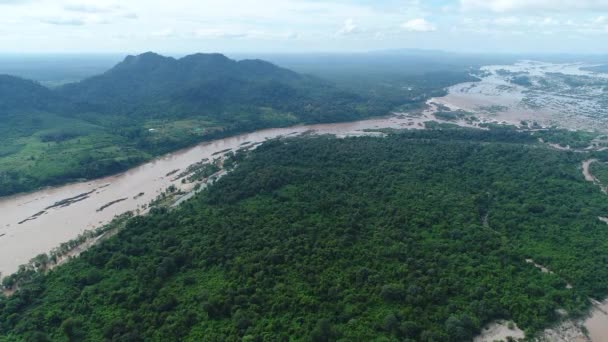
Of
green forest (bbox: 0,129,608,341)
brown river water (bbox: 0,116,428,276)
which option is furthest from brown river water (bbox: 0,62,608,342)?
green forest (bbox: 0,129,608,341)

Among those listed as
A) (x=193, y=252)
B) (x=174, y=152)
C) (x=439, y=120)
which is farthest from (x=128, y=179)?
(x=439, y=120)

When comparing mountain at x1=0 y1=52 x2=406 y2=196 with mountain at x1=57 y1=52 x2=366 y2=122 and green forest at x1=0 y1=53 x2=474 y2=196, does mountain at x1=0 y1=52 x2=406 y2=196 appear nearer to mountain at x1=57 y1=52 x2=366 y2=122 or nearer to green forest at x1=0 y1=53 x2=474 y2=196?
green forest at x1=0 y1=53 x2=474 y2=196

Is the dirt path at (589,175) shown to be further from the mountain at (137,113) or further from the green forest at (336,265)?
the mountain at (137,113)

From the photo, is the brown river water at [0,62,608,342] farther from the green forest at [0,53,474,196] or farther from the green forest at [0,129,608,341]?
the green forest at [0,53,474,196]

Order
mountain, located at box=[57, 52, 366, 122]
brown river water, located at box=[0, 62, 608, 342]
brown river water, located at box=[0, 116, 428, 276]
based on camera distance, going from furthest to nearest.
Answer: mountain, located at box=[57, 52, 366, 122], brown river water, located at box=[0, 116, 428, 276], brown river water, located at box=[0, 62, 608, 342]

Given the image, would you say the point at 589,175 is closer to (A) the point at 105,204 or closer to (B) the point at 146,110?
(A) the point at 105,204

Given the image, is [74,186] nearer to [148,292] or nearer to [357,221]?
[148,292]

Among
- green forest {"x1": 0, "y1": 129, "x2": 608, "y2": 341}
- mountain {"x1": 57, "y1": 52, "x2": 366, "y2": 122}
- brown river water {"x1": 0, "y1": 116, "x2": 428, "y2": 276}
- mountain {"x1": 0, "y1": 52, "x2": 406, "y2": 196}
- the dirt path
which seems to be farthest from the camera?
mountain {"x1": 57, "y1": 52, "x2": 366, "y2": 122}

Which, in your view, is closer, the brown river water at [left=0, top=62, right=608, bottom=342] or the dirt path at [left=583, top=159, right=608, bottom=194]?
the brown river water at [left=0, top=62, right=608, bottom=342]

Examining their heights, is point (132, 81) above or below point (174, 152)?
above

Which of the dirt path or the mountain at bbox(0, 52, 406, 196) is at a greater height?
the mountain at bbox(0, 52, 406, 196)
